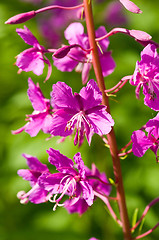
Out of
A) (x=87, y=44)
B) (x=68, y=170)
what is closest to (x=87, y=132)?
(x=68, y=170)

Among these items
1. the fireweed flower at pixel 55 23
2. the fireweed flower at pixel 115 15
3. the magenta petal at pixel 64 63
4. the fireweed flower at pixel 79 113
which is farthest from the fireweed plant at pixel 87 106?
the fireweed flower at pixel 115 15

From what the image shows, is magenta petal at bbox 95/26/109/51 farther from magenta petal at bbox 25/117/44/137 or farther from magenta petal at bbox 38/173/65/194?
magenta petal at bbox 38/173/65/194

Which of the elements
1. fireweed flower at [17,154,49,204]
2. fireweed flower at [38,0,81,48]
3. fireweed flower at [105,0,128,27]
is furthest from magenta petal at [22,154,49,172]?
fireweed flower at [105,0,128,27]

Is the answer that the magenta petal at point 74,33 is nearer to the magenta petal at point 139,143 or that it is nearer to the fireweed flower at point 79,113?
the fireweed flower at point 79,113

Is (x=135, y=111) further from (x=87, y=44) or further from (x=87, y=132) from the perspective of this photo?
(x=87, y=132)

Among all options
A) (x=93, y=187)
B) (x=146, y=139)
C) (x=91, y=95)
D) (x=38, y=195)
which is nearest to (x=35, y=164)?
(x=38, y=195)
